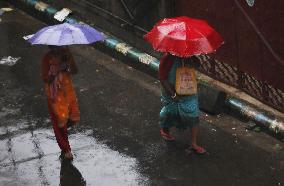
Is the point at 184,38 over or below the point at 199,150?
over

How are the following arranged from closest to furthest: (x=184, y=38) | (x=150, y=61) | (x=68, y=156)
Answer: (x=184, y=38), (x=68, y=156), (x=150, y=61)

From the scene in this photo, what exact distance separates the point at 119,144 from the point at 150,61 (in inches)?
98.6

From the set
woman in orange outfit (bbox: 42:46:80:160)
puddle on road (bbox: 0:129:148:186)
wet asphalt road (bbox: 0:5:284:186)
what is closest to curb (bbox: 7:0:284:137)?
wet asphalt road (bbox: 0:5:284:186)

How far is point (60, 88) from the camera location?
280 inches

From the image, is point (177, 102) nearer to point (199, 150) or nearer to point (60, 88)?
point (199, 150)

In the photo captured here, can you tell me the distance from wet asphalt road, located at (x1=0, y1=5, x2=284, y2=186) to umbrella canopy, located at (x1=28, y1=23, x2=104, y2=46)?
1.75 m

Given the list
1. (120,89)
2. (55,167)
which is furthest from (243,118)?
(55,167)

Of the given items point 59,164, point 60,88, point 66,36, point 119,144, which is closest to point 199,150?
point 119,144

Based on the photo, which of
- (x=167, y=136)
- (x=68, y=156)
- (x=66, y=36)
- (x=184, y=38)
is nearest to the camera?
(x=66, y=36)

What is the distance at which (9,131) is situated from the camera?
27.2ft

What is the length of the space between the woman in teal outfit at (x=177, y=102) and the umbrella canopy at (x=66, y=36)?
3.25 ft

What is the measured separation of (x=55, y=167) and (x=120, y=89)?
263 centimetres

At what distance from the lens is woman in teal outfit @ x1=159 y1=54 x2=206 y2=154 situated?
7.12m

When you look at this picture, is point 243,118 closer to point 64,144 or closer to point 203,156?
point 203,156
